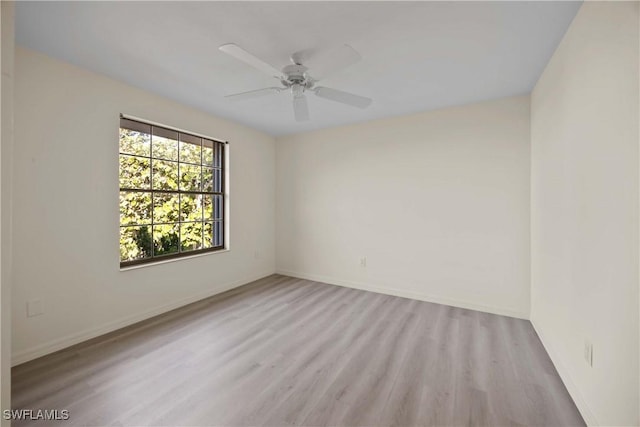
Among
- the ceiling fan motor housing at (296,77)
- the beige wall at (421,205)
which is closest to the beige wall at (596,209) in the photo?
the beige wall at (421,205)

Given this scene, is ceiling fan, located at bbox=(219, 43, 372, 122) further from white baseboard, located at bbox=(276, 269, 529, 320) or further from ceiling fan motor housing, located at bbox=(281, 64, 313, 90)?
white baseboard, located at bbox=(276, 269, 529, 320)

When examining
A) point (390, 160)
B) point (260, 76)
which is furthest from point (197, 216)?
point (390, 160)

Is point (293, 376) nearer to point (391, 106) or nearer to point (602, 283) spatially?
point (602, 283)

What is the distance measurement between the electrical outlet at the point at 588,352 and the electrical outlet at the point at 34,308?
12.5 feet

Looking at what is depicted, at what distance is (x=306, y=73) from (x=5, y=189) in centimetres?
188

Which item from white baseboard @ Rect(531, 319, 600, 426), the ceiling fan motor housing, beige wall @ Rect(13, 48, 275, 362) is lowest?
white baseboard @ Rect(531, 319, 600, 426)

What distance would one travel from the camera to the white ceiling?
64.2 inches

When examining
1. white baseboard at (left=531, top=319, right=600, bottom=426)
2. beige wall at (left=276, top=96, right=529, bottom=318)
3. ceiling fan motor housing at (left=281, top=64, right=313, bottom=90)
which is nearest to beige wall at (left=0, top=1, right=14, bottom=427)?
ceiling fan motor housing at (left=281, top=64, right=313, bottom=90)

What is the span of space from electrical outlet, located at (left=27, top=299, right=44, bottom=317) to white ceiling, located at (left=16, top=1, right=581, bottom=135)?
1974 millimetres

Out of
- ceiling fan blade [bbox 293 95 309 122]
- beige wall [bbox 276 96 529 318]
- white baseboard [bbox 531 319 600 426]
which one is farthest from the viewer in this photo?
beige wall [bbox 276 96 529 318]

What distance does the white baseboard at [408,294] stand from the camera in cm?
302

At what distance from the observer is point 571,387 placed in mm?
1732

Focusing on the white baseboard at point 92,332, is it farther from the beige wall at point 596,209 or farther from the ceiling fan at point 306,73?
the beige wall at point 596,209

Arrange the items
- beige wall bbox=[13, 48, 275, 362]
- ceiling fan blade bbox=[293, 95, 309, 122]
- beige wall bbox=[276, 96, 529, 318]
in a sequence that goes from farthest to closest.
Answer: beige wall bbox=[276, 96, 529, 318] < ceiling fan blade bbox=[293, 95, 309, 122] < beige wall bbox=[13, 48, 275, 362]
